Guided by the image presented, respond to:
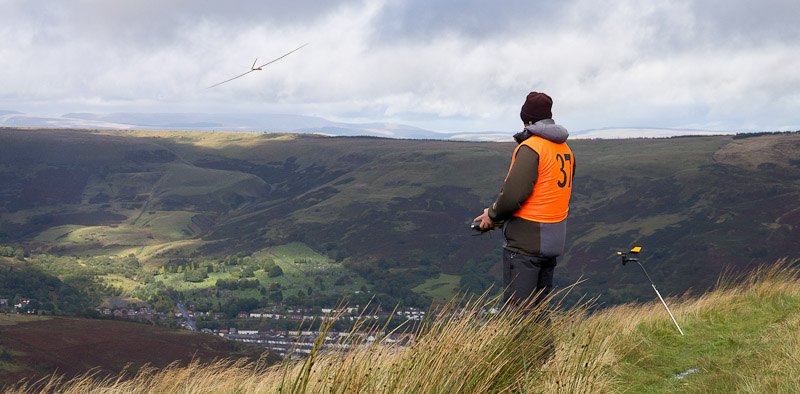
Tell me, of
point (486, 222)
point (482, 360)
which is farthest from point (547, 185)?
point (482, 360)

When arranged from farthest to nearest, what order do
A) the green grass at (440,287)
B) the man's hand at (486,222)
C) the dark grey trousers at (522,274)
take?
1. the green grass at (440,287)
2. the man's hand at (486,222)
3. the dark grey trousers at (522,274)

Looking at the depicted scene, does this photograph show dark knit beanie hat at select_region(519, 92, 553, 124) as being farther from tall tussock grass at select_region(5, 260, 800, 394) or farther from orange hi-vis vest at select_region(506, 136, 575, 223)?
tall tussock grass at select_region(5, 260, 800, 394)

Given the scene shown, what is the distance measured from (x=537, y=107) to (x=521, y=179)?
0.79 meters

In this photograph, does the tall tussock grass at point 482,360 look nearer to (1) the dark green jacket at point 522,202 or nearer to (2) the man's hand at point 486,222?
(1) the dark green jacket at point 522,202

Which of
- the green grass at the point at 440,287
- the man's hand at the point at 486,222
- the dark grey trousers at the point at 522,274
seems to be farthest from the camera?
the green grass at the point at 440,287

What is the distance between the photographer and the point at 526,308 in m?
5.21

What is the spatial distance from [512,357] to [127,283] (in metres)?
199

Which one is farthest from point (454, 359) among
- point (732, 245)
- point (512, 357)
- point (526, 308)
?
point (732, 245)

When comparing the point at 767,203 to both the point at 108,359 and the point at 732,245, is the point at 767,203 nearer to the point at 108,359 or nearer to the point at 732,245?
the point at 732,245

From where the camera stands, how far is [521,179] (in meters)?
5.26

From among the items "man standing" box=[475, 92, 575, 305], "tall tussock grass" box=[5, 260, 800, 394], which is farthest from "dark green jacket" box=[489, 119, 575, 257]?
"tall tussock grass" box=[5, 260, 800, 394]

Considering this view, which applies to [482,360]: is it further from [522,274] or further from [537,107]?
[537,107]

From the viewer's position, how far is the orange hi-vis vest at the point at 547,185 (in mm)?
5355

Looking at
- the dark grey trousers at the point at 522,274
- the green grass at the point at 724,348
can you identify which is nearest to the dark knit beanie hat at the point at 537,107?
the dark grey trousers at the point at 522,274
